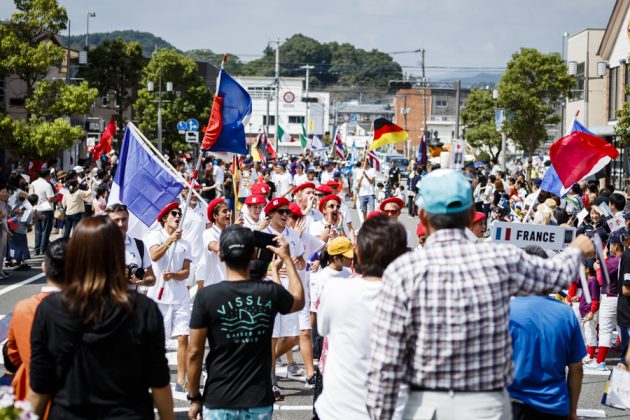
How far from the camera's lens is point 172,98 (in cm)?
6128

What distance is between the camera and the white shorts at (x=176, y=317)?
8828mm

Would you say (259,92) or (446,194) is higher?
(259,92)

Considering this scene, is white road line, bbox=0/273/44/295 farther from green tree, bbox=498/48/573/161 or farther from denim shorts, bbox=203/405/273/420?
green tree, bbox=498/48/573/161

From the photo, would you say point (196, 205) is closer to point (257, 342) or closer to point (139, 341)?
point (257, 342)

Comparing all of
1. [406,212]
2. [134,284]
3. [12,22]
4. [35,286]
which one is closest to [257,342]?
[134,284]

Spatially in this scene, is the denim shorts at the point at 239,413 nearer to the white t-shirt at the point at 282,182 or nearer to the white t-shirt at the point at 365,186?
the white t-shirt at the point at 365,186

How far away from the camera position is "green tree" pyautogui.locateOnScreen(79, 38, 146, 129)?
53094 mm

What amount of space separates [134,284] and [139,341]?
4543mm

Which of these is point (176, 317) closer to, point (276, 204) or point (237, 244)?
point (276, 204)

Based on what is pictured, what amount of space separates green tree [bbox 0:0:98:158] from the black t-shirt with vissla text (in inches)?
970

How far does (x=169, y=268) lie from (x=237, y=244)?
3937 mm

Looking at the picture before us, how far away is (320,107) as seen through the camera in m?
129

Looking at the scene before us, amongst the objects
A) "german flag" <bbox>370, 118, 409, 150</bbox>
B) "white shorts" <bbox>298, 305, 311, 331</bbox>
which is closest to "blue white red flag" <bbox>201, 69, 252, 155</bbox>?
"white shorts" <bbox>298, 305, 311, 331</bbox>

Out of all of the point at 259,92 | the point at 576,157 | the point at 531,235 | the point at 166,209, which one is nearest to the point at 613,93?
the point at 576,157
